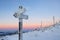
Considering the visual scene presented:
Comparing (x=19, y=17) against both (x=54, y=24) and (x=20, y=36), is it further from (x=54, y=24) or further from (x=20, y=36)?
(x=54, y=24)

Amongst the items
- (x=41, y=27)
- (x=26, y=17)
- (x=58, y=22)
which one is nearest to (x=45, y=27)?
(x=41, y=27)

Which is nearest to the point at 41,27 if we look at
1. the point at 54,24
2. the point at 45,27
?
the point at 45,27

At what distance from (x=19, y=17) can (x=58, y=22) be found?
1095 inches

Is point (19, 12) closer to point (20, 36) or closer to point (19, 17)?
point (19, 17)

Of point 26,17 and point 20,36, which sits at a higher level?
point 26,17

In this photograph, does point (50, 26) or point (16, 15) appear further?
point (50, 26)

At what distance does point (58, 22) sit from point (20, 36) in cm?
2787

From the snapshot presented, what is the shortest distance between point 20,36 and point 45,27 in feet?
80.9

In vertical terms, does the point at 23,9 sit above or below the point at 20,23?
above

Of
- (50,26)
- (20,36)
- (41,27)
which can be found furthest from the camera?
(50,26)

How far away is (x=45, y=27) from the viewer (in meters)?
29.4

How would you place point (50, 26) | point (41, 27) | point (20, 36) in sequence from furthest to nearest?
point (50, 26), point (41, 27), point (20, 36)

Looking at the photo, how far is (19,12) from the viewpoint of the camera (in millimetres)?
5016

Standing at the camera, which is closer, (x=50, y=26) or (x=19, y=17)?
(x=19, y=17)
